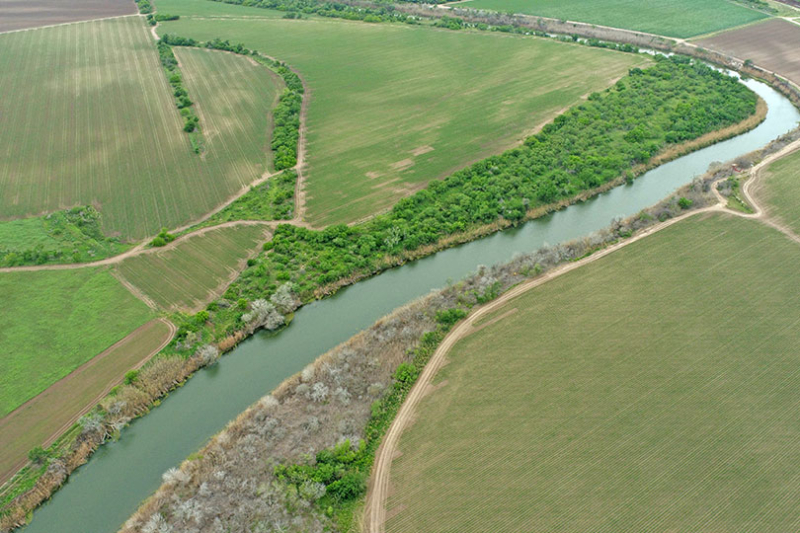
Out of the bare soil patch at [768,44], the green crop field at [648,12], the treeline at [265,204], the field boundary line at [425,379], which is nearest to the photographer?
the field boundary line at [425,379]

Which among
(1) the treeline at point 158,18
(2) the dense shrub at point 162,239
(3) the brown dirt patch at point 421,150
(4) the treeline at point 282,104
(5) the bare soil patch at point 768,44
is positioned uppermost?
(1) the treeline at point 158,18

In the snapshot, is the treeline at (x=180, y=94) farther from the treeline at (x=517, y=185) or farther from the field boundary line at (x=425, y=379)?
the field boundary line at (x=425, y=379)

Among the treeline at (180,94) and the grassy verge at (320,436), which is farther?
the treeline at (180,94)

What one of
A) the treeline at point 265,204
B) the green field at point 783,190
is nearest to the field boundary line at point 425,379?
the green field at point 783,190

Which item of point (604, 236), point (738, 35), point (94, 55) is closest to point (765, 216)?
point (604, 236)

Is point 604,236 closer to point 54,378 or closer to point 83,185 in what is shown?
point 54,378

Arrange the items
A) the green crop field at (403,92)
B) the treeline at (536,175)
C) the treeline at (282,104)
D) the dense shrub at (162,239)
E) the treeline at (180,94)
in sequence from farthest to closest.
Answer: the treeline at (180,94) < the treeline at (282,104) < the green crop field at (403,92) < the dense shrub at (162,239) < the treeline at (536,175)

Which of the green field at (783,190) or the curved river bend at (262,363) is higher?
the green field at (783,190)
